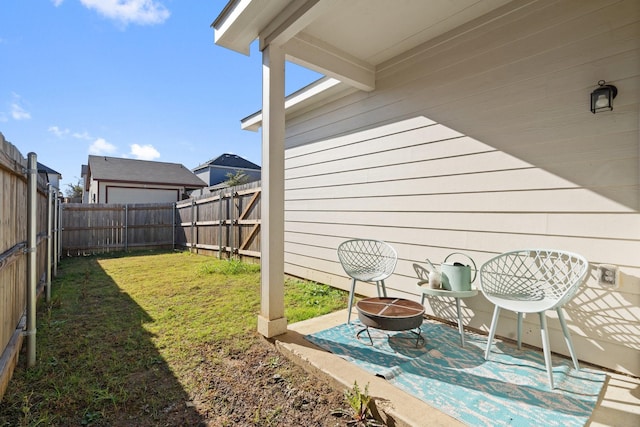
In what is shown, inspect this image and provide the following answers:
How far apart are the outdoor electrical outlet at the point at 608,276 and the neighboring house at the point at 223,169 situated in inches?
850

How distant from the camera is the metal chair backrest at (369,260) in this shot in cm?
305

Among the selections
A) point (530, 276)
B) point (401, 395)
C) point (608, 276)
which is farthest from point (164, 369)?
point (608, 276)

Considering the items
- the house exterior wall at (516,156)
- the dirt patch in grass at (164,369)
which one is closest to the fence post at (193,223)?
the dirt patch in grass at (164,369)

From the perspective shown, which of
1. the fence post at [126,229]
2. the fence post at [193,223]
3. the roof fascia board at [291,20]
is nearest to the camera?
the roof fascia board at [291,20]

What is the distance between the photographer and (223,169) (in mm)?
A: 23750

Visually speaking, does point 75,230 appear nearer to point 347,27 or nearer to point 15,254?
point 15,254

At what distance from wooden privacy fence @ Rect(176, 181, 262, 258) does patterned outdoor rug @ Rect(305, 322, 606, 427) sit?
165 inches

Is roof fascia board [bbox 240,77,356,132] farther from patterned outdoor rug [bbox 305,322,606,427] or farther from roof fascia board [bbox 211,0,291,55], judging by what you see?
patterned outdoor rug [bbox 305,322,606,427]

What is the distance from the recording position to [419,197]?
3.30 meters

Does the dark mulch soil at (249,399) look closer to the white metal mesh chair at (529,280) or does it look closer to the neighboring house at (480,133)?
the neighboring house at (480,133)

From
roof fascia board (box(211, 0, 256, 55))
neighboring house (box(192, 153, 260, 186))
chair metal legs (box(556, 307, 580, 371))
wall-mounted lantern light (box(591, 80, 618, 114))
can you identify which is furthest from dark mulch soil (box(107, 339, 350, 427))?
neighboring house (box(192, 153, 260, 186))

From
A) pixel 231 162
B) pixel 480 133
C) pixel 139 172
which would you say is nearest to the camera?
pixel 480 133

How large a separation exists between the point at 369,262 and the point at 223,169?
2222cm

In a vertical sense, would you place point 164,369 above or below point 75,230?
below
